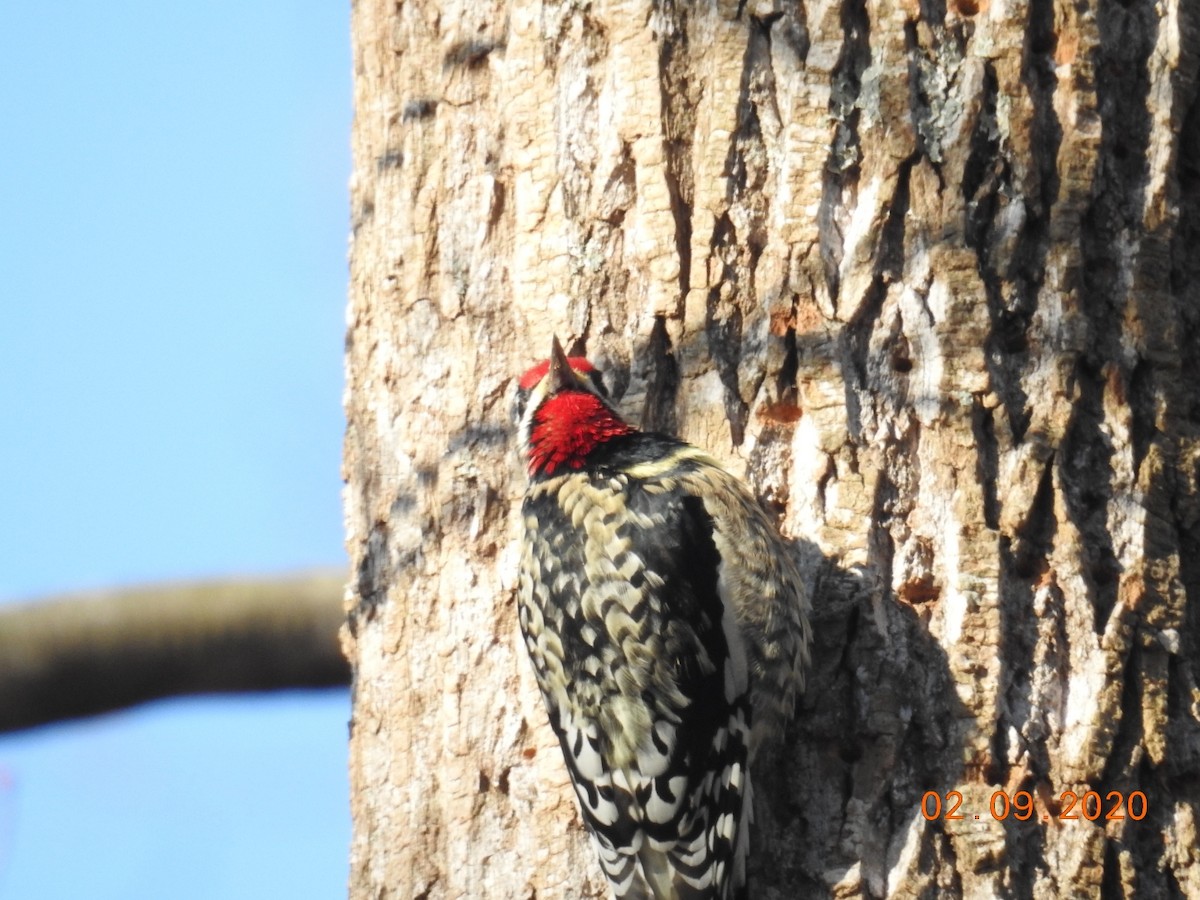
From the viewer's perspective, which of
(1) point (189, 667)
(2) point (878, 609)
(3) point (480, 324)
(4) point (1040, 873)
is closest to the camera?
(4) point (1040, 873)

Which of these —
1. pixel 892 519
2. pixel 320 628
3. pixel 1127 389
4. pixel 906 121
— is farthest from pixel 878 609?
pixel 320 628

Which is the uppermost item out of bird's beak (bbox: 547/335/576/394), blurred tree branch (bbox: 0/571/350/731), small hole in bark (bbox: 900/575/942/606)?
bird's beak (bbox: 547/335/576/394)

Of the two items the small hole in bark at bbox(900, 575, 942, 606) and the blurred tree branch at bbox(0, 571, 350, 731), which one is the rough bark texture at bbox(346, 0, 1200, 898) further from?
the blurred tree branch at bbox(0, 571, 350, 731)

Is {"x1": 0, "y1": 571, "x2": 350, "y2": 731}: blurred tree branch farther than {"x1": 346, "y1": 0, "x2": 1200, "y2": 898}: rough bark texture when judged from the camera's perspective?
Yes

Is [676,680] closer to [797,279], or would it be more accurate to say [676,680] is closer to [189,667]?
[797,279]

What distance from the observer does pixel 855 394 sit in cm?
290

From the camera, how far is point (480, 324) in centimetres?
320

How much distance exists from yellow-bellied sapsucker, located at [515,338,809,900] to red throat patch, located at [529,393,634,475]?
0.04 ft

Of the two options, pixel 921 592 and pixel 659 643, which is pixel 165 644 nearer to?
pixel 659 643

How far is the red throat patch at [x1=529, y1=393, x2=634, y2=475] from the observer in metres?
3.13

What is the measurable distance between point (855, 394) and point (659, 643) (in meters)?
0.64

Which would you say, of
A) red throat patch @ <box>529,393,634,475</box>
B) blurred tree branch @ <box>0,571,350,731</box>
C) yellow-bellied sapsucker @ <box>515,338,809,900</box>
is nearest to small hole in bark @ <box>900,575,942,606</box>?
yellow-bellied sapsucker @ <box>515,338,809,900</box>

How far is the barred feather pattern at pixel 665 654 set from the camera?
2736 mm

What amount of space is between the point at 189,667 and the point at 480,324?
211cm
